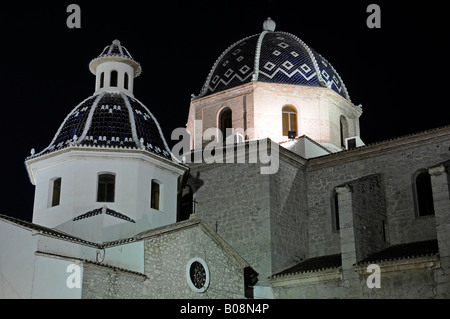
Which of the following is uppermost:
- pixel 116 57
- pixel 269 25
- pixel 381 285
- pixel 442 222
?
pixel 269 25

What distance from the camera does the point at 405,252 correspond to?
19578mm

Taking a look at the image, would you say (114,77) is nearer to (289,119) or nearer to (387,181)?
(289,119)

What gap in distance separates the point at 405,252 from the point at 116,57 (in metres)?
10.2

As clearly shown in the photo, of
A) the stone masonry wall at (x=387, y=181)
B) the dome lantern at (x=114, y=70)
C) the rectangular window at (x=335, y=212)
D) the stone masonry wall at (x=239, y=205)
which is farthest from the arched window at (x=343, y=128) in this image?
the dome lantern at (x=114, y=70)

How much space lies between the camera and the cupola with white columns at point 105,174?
61.8ft

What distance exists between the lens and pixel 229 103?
26312mm

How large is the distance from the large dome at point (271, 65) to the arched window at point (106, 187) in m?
8.33

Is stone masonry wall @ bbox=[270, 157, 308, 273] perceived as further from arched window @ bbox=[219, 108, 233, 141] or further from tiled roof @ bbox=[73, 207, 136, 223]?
tiled roof @ bbox=[73, 207, 136, 223]

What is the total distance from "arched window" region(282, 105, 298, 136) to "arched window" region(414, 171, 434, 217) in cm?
544

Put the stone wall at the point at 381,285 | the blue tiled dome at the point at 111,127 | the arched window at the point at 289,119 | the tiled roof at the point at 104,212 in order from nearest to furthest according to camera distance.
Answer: the stone wall at the point at 381,285, the tiled roof at the point at 104,212, the blue tiled dome at the point at 111,127, the arched window at the point at 289,119

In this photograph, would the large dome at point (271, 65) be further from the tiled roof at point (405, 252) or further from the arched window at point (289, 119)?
the tiled roof at point (405, 252)

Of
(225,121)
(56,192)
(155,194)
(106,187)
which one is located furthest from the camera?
(225,121)

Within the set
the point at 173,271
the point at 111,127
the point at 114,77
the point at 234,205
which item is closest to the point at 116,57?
the point at 114,77

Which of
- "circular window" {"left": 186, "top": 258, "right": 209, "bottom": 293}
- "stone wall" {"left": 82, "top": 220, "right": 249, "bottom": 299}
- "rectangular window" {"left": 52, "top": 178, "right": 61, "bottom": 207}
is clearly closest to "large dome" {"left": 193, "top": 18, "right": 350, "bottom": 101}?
"rectangular window" {"left": 52, "top": 178, "right": 61, "bottom": 207}
